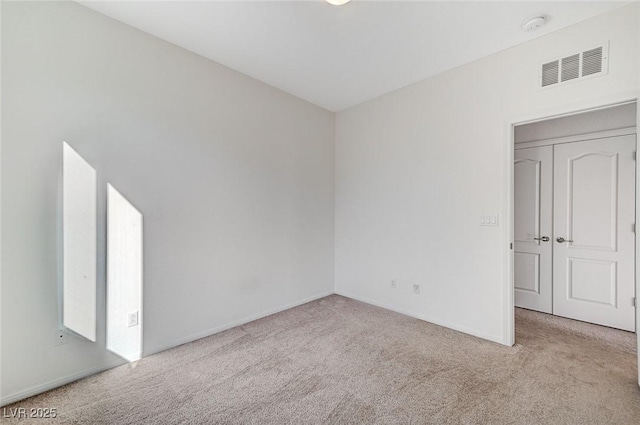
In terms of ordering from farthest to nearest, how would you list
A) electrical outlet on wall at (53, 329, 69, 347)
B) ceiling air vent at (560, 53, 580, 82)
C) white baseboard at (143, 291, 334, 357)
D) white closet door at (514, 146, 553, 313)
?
white closet door at (514, 146, 553, 313), white baseboard at (143, 291, 334, 357), ceiling air vent at (560, 53, 580, 82), electrical outlet on wall at (53, 329, 69, 347)

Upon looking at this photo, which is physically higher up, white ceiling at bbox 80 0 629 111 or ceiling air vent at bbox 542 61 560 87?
white ceiling at bbox 80 0 629 111

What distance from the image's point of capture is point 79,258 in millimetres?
2055

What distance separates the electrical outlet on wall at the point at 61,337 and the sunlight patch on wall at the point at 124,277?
250mm

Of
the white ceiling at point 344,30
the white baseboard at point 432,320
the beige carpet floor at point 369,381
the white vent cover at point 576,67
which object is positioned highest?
the white ceiling at point 344,30

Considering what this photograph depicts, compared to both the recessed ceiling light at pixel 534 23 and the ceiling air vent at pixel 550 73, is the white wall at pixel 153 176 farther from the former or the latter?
the ceiling air vent at pixel 550 73

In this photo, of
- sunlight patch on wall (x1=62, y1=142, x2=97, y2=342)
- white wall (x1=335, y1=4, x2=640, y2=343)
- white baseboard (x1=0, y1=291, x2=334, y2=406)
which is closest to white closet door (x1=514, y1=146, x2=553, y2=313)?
white wall (x1=335, y1=4, x2=640, y2=343)

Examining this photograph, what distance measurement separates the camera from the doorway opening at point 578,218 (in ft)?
9.47

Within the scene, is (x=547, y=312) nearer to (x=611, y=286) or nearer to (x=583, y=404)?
(x=611, y=286)

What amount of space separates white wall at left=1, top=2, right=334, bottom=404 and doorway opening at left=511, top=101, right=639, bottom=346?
2.57m

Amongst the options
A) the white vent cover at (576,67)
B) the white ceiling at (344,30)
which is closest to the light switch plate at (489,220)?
the white vent cover at (576,67)

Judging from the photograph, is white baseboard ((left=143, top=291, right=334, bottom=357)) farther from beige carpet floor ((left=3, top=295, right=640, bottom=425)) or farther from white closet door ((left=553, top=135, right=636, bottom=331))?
white closet door ((left=553, top=135, right=636, bottom=331))

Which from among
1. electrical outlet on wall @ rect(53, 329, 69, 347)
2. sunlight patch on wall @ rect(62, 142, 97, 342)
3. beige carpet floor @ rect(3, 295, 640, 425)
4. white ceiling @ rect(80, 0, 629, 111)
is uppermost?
white ceiling @ rect(80, 0, 629, 111)

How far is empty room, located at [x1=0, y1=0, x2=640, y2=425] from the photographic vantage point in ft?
6.11

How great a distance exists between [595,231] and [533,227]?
558mm
